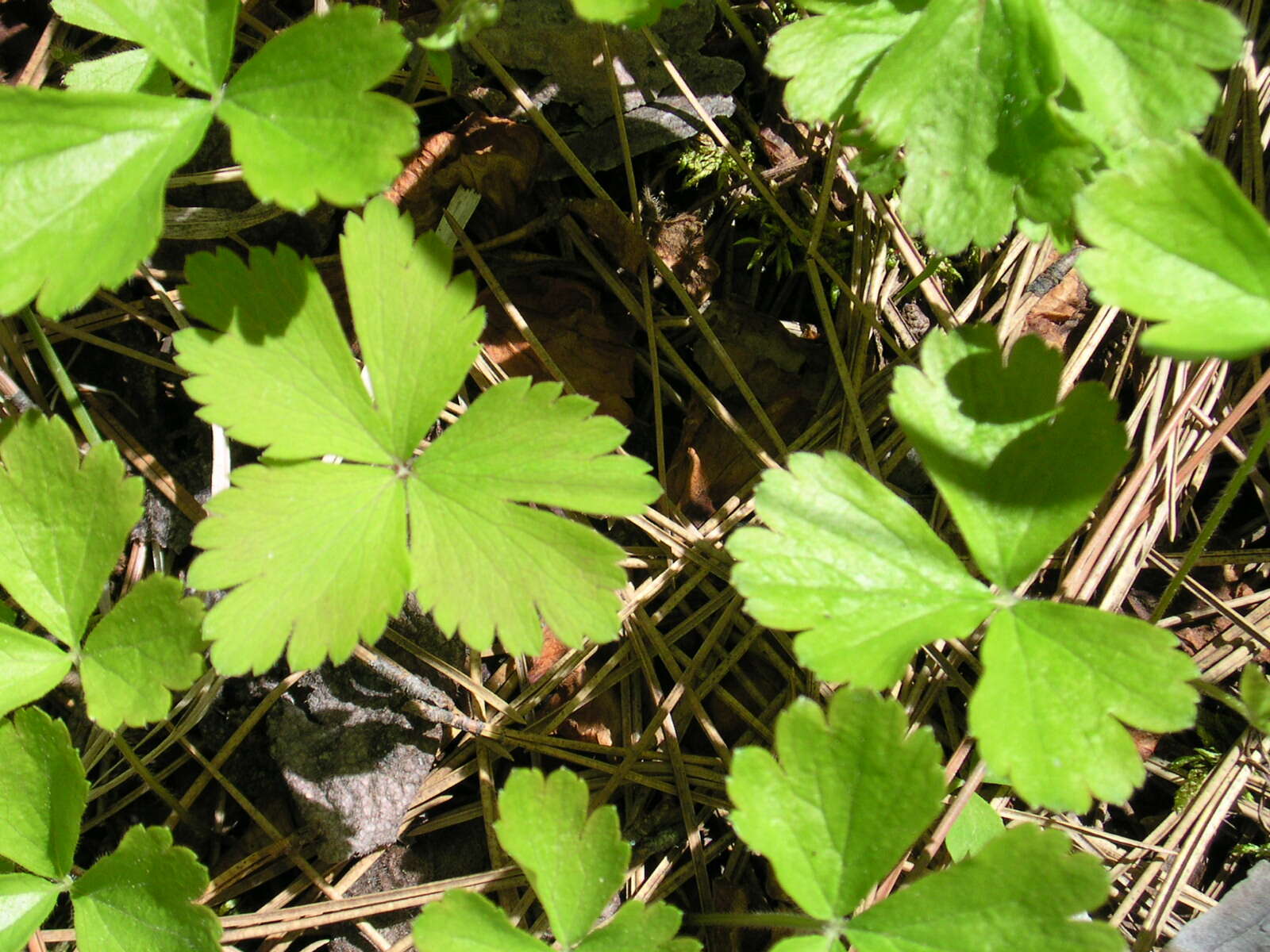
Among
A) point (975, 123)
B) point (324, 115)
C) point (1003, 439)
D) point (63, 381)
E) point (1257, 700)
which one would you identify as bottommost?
point (1257, 700)

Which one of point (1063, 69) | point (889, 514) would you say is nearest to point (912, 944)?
point (889, 514)

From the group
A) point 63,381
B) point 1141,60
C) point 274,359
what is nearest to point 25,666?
point 63,381

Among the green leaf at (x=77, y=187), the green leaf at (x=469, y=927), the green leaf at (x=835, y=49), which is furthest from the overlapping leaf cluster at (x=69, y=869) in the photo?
the green leaf at (x=835, y=49)

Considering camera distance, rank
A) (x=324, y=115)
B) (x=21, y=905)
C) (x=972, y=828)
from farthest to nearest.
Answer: (x=972, y=828) < (x=21, y=905) < (x=324, y=115)

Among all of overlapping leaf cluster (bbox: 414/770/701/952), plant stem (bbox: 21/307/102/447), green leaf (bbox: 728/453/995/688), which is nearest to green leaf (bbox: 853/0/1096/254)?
green leaf (bbox: 728/453/995/688)

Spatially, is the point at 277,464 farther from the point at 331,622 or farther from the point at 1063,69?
the point at 1063,69

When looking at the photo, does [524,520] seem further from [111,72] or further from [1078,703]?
[111,72]

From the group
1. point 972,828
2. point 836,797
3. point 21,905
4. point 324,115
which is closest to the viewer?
point 324,115

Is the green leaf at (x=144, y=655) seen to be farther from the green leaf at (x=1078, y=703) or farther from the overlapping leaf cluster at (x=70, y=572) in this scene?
the green leaf at (x=1078, y=703)
